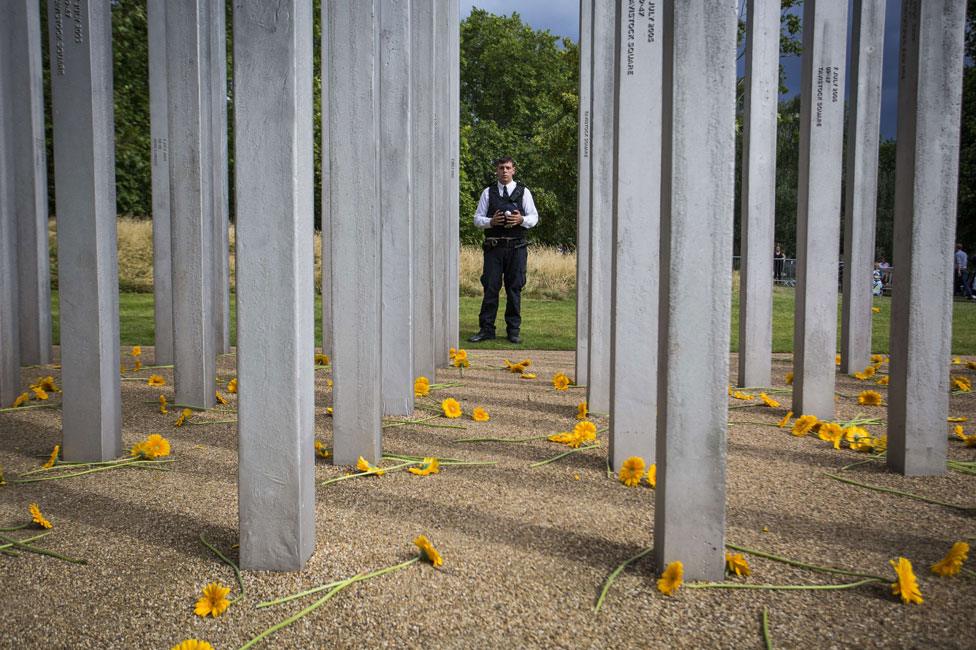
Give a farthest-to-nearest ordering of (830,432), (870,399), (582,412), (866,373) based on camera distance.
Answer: (866,373) → (870,399) → (582,412) → (830,432)

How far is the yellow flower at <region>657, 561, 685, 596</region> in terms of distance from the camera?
2.22m

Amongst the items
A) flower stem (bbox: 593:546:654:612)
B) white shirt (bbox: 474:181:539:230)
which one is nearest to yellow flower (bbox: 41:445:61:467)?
flower stem (bbox: 593:546:654:612)

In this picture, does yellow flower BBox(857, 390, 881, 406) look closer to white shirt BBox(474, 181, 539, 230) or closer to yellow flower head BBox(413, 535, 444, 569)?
yellow flower head BBox(413, 535, 444, 569)

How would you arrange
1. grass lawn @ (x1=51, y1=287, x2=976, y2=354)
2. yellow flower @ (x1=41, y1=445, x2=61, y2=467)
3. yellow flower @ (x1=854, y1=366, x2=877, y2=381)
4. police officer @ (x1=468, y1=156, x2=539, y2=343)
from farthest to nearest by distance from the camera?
police officer @ (x1=468, y1=156, x2=539, y2=343), grass lawn @ (x1=51, y1=287, x2=976, y2=354), yellow flower @ (x1=854, y1=366, x2=877, y2=381), yellow flower @ (x1=41, y1=445, x2=61, y2=467)

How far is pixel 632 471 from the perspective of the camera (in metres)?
3.27

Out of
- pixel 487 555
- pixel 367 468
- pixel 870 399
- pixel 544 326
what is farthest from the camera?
pixel 544 326

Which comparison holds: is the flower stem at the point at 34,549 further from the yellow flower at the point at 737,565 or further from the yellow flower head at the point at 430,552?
the yellow flower at the point at 737,565

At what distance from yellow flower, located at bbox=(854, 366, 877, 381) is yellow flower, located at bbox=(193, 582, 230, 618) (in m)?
5.87

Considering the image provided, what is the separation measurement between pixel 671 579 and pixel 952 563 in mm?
866

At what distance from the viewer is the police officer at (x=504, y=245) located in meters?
9.70

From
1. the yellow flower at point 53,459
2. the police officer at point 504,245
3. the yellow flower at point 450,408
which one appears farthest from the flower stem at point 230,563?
the police officer at point 504,245

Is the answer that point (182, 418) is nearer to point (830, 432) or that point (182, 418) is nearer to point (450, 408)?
point (450, 408)

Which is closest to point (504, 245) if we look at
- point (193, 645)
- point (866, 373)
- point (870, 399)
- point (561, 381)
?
point (561, 381)

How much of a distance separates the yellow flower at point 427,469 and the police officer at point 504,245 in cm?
604
